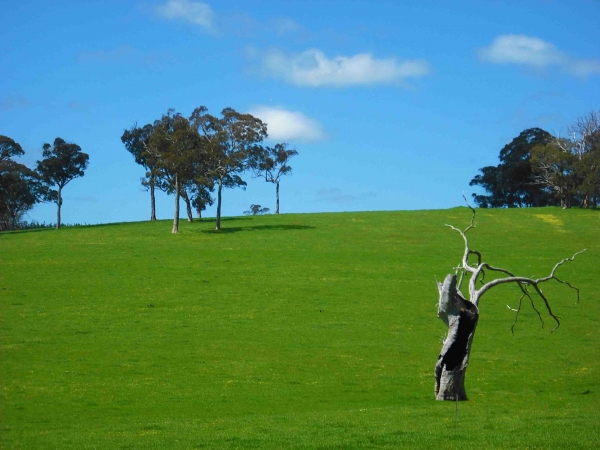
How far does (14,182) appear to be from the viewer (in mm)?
91250

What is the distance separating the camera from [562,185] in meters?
92.8

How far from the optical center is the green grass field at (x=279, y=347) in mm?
18453

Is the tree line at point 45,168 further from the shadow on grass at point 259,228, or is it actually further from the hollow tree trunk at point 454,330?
the hollow tree trunk at point 454,330

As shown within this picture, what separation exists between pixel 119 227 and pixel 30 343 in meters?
53.6

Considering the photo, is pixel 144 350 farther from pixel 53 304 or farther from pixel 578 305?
pixel 578 305

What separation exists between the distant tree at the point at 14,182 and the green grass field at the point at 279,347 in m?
24.3

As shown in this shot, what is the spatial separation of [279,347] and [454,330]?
1268 centimetres

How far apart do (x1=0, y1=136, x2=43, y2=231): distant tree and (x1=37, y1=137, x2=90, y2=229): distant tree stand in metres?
4.31

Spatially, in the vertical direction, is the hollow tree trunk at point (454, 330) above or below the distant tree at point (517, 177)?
below

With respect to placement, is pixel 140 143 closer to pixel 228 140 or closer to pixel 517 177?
pixel 228 140

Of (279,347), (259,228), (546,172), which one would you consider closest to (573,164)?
(546,172)

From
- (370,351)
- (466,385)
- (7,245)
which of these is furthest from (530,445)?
(7,245)

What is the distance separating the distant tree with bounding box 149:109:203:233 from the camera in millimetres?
76062

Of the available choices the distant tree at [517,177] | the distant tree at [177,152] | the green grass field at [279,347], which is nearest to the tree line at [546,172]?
the distant tree at [517,177]
